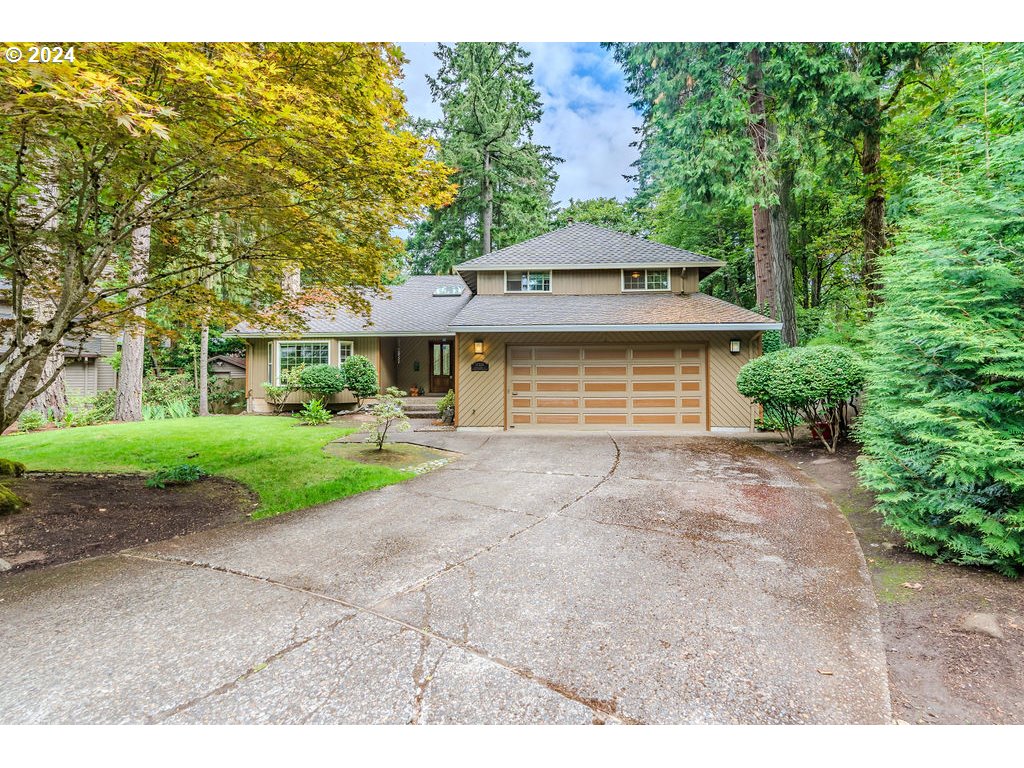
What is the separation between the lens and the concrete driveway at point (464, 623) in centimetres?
171

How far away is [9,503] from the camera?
3764 millimetres

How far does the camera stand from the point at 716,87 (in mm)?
9367

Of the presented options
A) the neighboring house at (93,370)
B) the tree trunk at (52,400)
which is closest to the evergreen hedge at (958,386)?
the tree trunk at (52,400)

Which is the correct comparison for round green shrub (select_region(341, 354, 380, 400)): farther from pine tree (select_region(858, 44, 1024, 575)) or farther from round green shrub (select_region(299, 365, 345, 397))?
pine tree (select_region(858, 44, 1024, 575))

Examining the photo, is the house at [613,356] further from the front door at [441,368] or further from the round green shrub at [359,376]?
the front door at [441,368]

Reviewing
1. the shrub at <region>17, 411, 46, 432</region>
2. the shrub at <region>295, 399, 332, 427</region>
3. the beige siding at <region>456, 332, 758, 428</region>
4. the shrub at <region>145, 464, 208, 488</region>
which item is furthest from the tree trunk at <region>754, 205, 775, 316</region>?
the shrub at <region>17, 411, 46, 432</region>

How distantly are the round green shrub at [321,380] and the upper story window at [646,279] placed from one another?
27.8 feet

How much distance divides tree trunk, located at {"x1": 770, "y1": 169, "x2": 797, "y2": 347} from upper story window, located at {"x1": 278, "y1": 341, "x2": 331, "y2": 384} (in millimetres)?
12615

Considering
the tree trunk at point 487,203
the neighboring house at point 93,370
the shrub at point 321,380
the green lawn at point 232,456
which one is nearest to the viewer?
the green lawn at point 232,456

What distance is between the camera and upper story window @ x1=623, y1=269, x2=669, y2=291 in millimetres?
11502

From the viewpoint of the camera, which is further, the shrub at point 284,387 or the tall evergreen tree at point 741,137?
the shrub at point 284,387

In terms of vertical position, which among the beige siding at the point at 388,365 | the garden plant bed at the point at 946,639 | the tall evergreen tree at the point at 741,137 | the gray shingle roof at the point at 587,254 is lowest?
the garden plant bed at the point at 946,639

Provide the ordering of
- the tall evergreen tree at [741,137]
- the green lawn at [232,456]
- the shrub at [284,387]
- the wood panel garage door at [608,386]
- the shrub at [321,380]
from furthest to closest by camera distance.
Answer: the shrub at [284,387] < the shrub at [321,380] < the wood panel garage door at [608,386] < the tall evergreen tree at [741,137] < the green lawn at [232,456]

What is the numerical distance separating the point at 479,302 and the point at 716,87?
23.1 ft
